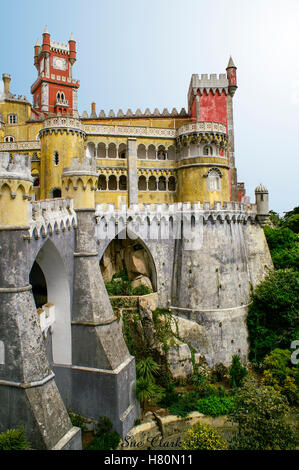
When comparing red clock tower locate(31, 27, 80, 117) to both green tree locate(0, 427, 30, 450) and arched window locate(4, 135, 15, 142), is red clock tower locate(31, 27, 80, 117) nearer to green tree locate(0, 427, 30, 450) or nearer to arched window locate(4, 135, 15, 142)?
arched window locate(4, 135, 15, 142)

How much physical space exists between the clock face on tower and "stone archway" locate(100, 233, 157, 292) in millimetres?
31425

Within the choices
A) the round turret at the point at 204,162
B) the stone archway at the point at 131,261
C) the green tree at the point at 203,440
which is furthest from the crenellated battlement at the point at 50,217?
the round turret at the point at 204,162

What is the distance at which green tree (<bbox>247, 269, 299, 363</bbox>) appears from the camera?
3000 cm

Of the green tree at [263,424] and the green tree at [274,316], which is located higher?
the green tree at [274,316]

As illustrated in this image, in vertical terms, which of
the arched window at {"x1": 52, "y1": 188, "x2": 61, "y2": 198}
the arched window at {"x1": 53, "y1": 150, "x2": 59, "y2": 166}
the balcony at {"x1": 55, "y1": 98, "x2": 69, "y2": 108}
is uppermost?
the balcony at {"x1": 55, "y1": 98, "x2": 69, "y2": 108}

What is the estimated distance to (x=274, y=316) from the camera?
31.0 m

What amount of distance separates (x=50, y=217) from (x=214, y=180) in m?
21.7

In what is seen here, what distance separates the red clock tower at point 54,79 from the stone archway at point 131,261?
24.4 meters

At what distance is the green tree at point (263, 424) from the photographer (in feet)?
56.2

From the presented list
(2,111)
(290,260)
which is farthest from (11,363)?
(2,111)

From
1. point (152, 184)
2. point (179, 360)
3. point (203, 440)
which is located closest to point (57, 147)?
point (152, 184)

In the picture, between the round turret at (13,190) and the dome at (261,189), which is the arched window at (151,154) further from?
the round turret at (13,190)

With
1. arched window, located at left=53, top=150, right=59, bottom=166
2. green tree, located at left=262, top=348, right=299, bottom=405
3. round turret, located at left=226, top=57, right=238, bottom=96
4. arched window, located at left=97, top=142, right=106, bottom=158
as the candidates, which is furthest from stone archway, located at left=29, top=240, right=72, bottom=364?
round turret, located at left=226, top=57, right=238, bottom=96

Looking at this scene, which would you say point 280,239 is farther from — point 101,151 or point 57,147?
point 57,147
